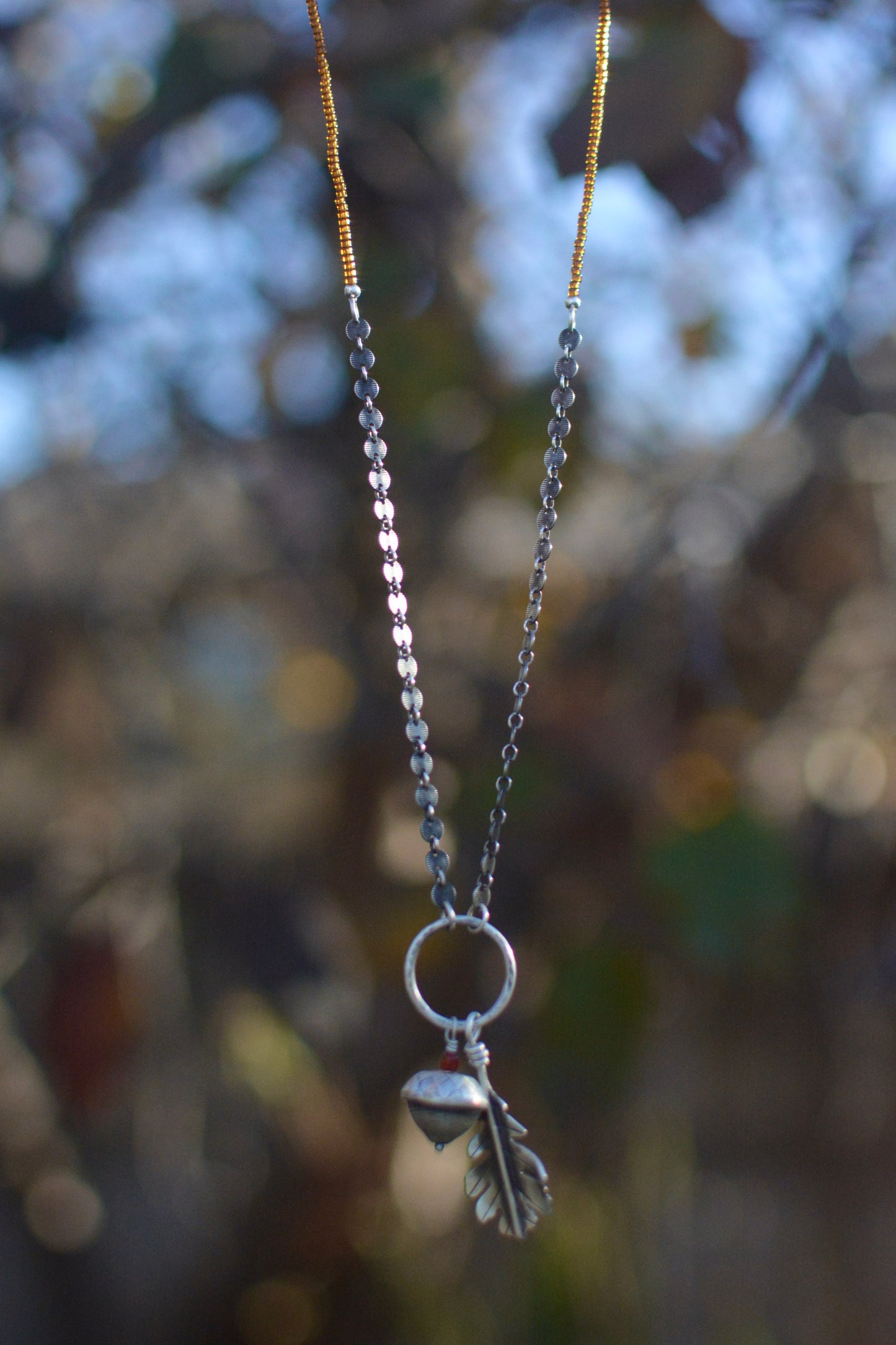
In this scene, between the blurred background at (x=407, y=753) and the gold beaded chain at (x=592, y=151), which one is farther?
the blurred background at (x=407, y=753)

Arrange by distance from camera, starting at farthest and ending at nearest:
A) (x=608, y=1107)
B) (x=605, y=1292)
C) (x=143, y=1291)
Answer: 1. (x=143, y=1291)
2. (x=605, y=1292)
3. (x=608, y=1107)

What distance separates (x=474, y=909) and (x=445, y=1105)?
0.11 metres

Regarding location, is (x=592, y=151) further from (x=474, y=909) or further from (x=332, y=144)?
(x=474, y=909)

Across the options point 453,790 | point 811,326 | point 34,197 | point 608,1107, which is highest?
point 34,197

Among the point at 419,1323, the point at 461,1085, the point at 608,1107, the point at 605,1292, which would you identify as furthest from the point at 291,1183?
the point at 461,1085

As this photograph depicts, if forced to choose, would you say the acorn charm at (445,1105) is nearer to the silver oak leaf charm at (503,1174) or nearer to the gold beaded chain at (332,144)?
the silver oak leaf charm at (503,1174)

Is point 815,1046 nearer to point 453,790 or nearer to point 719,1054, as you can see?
point 719,1054

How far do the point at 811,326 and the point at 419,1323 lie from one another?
1236 millimetres

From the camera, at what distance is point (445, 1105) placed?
0.50 m

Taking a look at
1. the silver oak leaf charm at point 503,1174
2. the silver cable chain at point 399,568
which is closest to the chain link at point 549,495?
the silver cable chain at point 399,568

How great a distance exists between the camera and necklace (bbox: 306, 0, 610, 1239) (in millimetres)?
507

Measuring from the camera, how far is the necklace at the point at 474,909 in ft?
1.66

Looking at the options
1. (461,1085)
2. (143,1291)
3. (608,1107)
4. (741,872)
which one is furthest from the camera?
(143,1291)

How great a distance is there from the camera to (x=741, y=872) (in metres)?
0.85
